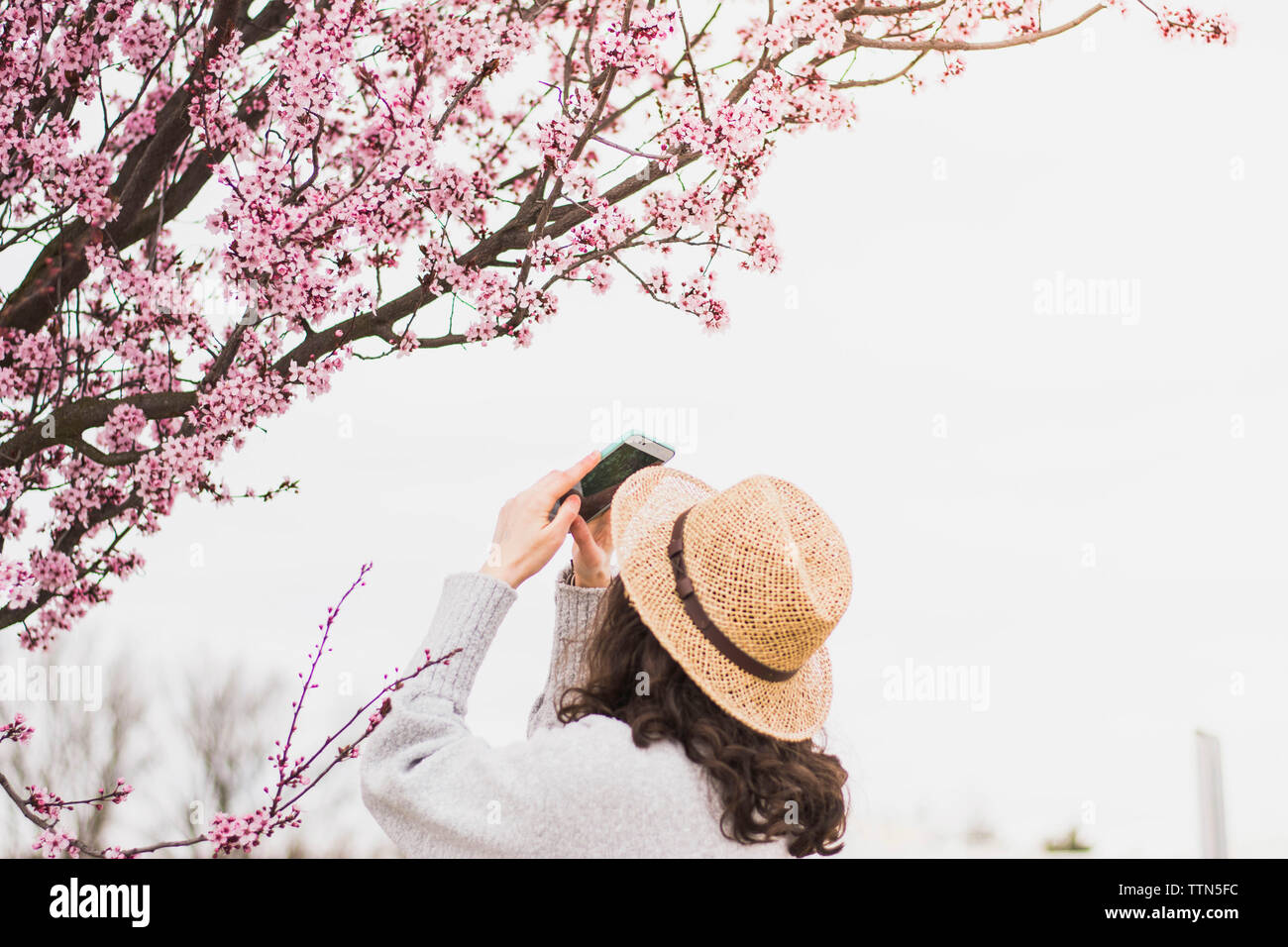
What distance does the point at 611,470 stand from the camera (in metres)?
1.82

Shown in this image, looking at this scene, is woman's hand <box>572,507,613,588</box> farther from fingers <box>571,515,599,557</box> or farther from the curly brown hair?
the curly brown hair

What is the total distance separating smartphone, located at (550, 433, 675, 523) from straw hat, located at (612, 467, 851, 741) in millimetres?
151

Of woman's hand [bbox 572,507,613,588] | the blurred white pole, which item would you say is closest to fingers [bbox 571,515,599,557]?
woman's hand [bbox 572,507,613,588]

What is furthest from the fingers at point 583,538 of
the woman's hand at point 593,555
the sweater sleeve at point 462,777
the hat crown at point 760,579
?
the sweater sleeve at point 462,777

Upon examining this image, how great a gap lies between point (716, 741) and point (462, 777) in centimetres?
36

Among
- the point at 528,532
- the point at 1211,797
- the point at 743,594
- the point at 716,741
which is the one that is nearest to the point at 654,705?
the point at 716,741

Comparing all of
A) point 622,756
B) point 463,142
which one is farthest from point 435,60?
point 622,756

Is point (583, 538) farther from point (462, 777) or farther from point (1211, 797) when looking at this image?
point (1211, 797)

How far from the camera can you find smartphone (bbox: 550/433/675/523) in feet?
5.88
